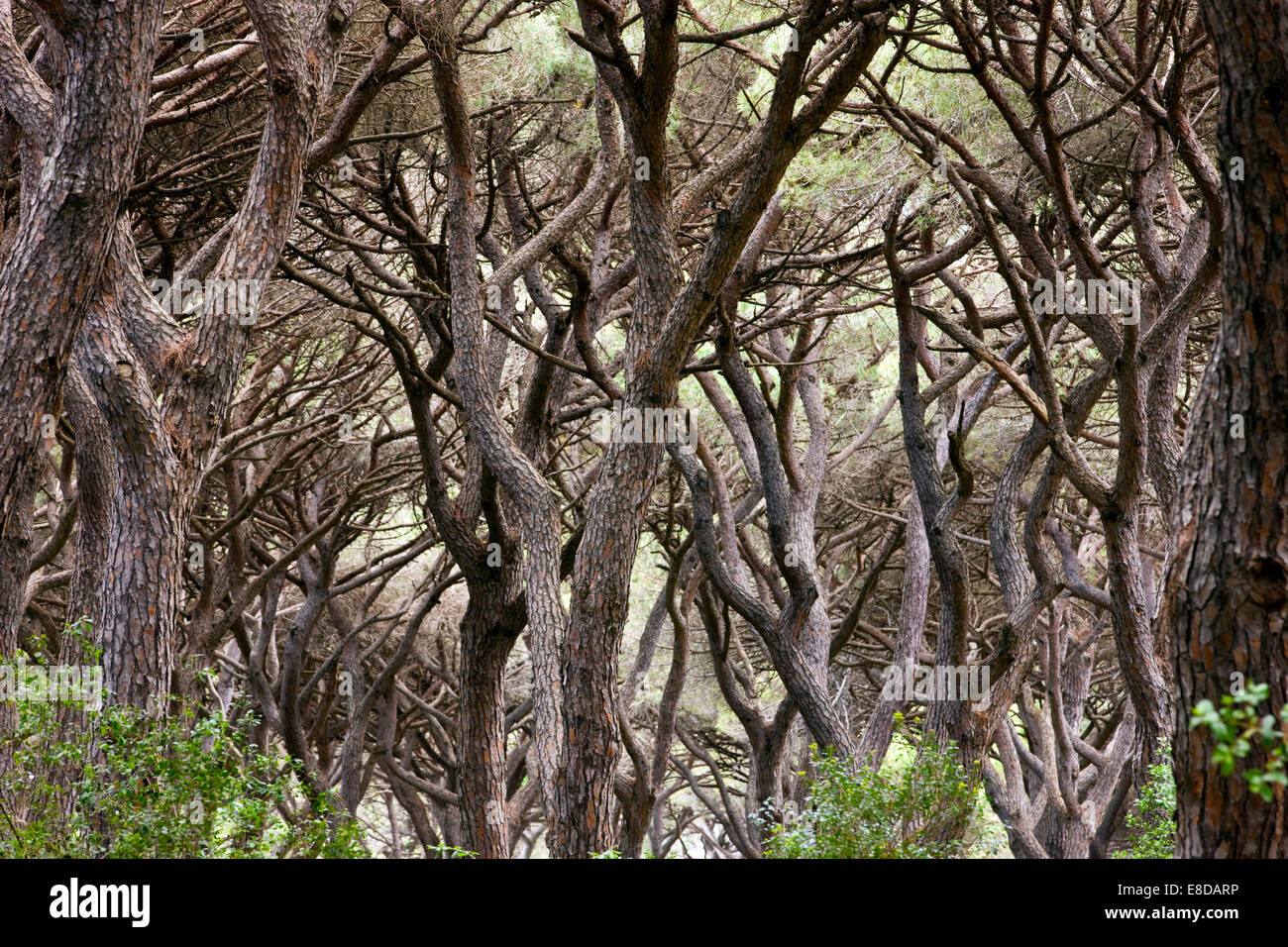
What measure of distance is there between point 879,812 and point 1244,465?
2.32m

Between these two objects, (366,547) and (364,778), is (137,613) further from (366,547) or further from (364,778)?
(364,778)

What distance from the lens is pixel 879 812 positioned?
15.4 ft

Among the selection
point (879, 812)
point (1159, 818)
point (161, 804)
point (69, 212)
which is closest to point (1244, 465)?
point (879, 812)

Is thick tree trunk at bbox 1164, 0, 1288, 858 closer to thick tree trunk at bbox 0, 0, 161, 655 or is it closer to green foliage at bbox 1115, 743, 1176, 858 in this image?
green foliage at bbox 1115, 743, 1176, 858

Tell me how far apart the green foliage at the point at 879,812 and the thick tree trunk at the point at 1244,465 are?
1584 millimetres

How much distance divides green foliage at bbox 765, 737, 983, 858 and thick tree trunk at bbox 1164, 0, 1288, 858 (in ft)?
5.20

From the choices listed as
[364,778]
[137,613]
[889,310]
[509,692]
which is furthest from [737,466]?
[137,613]

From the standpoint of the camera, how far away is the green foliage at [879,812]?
4.47 m

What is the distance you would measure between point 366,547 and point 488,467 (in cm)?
658

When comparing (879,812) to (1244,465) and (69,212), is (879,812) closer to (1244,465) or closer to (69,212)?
(1244,465)

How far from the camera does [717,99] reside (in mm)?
9273

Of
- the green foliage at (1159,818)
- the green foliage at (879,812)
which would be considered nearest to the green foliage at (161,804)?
the green foliage at (879,812)

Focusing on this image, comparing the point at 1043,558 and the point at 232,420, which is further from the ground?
the point at 232,420
